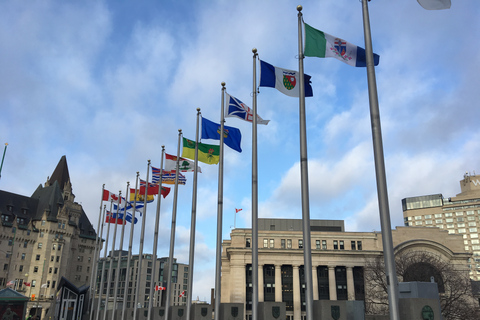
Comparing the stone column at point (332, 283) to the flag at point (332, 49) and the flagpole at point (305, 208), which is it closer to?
the flagpole at point (305, 208)

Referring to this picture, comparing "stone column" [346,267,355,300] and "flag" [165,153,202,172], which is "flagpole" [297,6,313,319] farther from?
"stone column" [346,267,355,300]

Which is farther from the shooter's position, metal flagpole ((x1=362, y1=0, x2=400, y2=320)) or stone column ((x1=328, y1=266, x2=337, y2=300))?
stone column ((x1=328, y1=266, x2=337, y2=300))

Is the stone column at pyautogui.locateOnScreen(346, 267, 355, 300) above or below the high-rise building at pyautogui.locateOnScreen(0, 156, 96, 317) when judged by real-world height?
below

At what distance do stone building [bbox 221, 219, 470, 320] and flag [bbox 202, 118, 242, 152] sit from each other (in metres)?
69.3

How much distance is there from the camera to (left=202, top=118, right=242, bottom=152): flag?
28.0 m

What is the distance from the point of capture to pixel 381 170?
14.7 metres

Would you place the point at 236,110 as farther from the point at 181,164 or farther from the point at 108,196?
the point at 108,196

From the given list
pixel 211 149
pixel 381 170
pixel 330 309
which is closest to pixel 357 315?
pixel 330 309

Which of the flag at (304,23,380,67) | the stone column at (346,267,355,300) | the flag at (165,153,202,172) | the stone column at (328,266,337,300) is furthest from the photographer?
the stone column at (328,266,337,300)

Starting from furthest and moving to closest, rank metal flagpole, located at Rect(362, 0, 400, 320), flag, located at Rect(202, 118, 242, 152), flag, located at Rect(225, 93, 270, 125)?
Answer: flag, located at Rect(202, 118, 242, 152) < flag, located at Rect(225, 93, 270, 125) < metal flagpole, located at Rect(362, 0, 400, 320)

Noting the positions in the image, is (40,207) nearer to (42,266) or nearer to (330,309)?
(42,266)

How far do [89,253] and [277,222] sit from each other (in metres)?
65.7

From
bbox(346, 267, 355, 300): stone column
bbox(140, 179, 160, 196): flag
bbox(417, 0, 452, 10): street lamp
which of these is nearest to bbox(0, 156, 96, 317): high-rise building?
bbox(346, 267, 355, 300): stone column

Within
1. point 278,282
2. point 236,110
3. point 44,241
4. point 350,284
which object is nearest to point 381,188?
point 236,110
